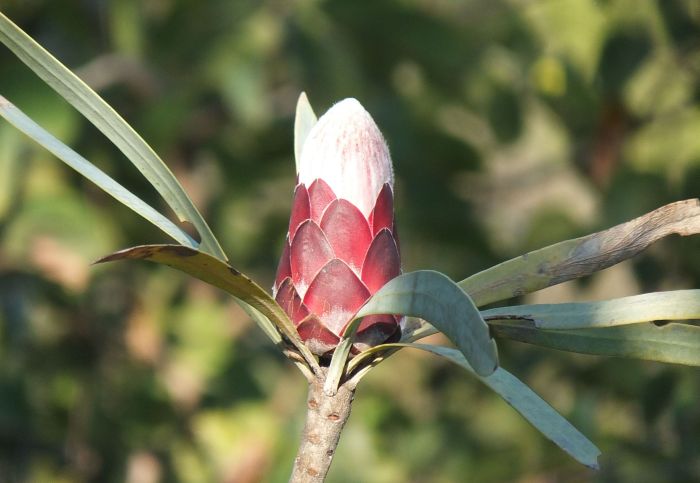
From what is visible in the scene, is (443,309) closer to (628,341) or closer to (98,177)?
(628,341)

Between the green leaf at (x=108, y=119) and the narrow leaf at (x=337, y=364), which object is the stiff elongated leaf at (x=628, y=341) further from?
the green leaf at (x=108, y=119)

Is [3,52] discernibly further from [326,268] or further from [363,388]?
[326,268]

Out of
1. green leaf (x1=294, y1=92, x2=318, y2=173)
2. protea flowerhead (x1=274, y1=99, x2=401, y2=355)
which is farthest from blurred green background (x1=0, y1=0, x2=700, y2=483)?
protea flowerhead (x1=274, y1=99, x2=401, y2=355)

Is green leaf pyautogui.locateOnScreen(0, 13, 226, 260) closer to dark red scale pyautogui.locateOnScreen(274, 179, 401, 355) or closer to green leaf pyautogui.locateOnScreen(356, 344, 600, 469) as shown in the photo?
dark red scale pyautogui.locateOnScreen(274, 179, 401, 355)

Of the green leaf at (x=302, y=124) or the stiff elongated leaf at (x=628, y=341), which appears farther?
the green leaf at (x=302, y=124)

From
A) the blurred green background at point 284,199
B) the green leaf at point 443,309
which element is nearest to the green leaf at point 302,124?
the green leaf at point 443,309

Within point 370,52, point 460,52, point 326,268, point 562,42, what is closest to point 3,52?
point 370,52
